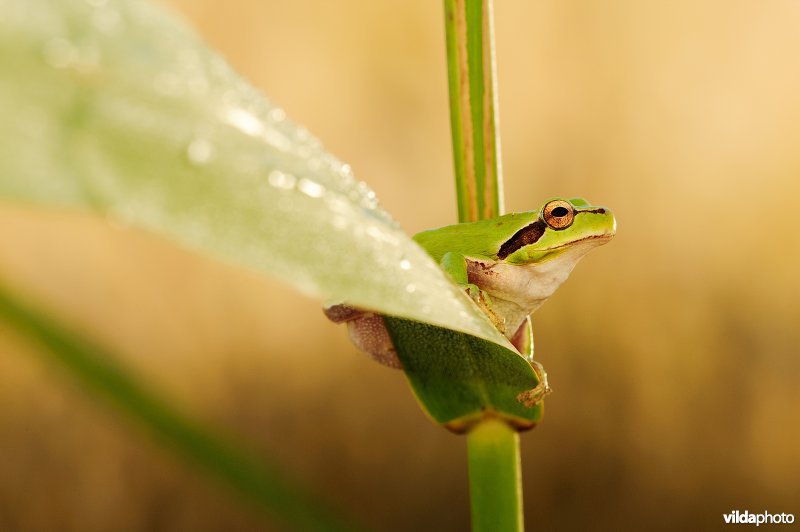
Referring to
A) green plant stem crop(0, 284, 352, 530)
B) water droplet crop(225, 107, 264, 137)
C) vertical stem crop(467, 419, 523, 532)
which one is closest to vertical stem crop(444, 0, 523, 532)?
vertical stem crop(467, 419, 523, 532)

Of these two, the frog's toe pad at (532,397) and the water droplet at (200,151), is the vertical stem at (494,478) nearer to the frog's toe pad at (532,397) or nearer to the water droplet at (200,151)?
the frog's toe pad at (532,397)

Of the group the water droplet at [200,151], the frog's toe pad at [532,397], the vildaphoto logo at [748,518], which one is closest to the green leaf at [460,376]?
the frog's toe pad at [532,397]

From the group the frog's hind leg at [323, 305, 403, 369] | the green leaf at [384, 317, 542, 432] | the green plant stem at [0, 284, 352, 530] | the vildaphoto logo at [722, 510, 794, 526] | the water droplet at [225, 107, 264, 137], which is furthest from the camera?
the vildaphoto logo at [722, 510, 794, 526]

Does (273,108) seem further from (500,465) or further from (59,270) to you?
(59,270)

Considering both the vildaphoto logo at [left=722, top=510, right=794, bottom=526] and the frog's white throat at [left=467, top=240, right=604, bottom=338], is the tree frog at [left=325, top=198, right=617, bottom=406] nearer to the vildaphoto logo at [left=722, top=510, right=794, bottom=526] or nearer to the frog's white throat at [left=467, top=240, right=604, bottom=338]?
the frog's white throat at [left=467, top=240, right=604, bottom=338]

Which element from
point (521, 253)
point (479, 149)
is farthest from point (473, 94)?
point (521, 253)

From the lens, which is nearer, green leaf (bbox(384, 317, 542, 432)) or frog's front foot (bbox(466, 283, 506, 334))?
green leaf (bbox(384, 317, 542, 432))

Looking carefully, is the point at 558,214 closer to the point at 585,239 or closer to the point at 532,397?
the point at 585,239

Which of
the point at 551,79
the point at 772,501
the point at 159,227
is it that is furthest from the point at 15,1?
the point at 772,501
